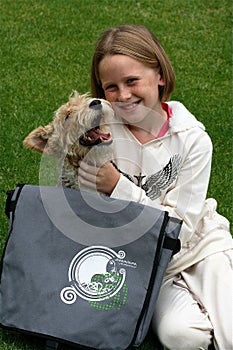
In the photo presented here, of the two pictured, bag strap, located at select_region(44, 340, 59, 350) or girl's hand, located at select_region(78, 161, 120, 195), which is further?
girl's hand, located at select_region(78, 161, 120, 195)

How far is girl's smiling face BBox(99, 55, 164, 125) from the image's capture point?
3.53 m

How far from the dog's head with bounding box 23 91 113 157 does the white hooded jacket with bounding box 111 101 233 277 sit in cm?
19

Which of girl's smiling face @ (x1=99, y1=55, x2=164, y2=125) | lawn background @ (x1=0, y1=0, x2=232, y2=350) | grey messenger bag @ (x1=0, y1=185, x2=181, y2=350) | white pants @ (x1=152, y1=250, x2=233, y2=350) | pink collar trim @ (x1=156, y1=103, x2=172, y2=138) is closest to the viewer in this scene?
grey messenger bag @ (x1=0, y1=185, x2=181, y2=350)

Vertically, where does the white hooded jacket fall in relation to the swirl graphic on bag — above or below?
above

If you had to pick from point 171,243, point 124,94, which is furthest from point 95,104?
point 171,243

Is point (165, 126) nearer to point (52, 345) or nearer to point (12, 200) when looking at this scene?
point (12, 200)

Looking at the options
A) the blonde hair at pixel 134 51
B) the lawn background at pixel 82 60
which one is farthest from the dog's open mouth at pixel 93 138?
the lawn background at pixel 82 60

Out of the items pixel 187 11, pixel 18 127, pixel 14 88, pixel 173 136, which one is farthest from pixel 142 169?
pixel 187 11

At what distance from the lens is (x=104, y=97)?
374 cm

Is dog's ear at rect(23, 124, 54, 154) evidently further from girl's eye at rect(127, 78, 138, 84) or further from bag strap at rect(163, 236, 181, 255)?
bag strap at rect(163, 236, 181, 255)

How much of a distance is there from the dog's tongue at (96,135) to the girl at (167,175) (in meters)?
0.13

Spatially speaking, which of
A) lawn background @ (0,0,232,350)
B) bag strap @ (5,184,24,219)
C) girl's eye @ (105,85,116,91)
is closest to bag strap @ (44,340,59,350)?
bag strap @ (5,184,24,219)

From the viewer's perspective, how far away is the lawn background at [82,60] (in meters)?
5.38

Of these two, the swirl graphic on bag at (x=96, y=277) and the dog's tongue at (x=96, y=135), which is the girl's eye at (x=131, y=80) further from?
the swirl graphic on bag at (x=96, y=277)
